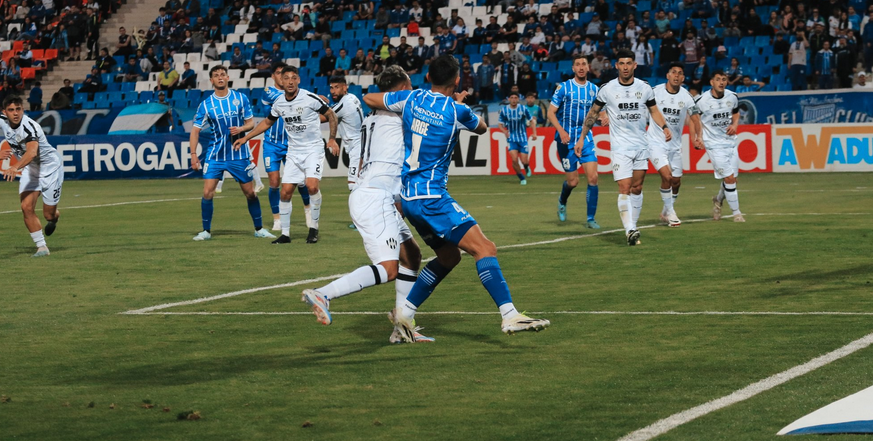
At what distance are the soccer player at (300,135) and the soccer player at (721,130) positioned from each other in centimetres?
553

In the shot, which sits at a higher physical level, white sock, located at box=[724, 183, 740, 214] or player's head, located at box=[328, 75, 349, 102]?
player's head, located at box=[328, 75, 349, 102]

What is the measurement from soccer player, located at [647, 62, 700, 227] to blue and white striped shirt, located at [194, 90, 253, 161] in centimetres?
574

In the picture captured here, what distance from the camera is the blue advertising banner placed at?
92.6ft

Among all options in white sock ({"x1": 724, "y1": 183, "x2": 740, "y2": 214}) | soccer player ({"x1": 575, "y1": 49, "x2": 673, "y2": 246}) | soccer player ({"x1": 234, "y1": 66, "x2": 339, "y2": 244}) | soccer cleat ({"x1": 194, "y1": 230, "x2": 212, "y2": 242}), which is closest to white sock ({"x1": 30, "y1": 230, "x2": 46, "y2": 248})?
soccer cleat ({"x1": 194, "y1": 230, "x2": 212, "y2": 242})

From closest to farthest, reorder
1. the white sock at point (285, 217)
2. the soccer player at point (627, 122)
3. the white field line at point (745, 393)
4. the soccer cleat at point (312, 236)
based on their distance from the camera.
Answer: the white field line at point (745, 393) → the soccer player at point (627, 122) → the soccer cleat at point (312, 236) → the white sock at point (285, 217)

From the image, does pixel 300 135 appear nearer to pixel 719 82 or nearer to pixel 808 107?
pixel 719 82

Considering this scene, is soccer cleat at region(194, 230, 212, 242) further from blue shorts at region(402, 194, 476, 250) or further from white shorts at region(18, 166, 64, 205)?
blue shorts at region(402, 194, 476, 250)

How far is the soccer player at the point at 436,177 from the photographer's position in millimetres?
7711

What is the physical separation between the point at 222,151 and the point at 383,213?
28.1ft

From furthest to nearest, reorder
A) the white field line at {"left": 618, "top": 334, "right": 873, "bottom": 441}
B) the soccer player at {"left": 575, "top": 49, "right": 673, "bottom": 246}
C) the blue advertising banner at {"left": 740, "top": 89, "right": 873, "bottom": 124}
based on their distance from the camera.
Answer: the blue advertising banner at {"left": 740, "top": 89, "right": 873, "bottom": 124} < the soccer player at {"left": 575, "top": 49, "right": 673, "bottom": 246} < the white field line at {"left": 618, "top": 334, "right": 873, "bottom": 441}

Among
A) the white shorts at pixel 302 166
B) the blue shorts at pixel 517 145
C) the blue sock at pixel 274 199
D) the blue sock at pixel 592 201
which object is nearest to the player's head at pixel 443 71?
the white shorts at pixel 302 166

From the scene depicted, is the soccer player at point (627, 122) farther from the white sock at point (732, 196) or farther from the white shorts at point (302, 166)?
the white shorts at point (302, 166)

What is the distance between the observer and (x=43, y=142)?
14.1 m

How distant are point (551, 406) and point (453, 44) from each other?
28.9 metres
